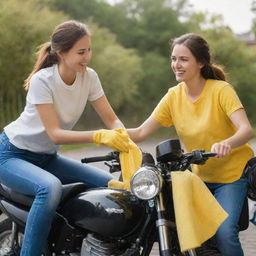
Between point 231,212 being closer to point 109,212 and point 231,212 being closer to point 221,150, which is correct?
point 221,150

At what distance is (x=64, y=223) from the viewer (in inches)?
134

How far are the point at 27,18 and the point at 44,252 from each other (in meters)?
21.0

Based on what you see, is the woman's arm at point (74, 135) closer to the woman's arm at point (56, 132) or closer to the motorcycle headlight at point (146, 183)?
the woman's arm at point (56, 132)

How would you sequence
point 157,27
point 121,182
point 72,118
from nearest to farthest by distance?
point 121,182 → point 72,118 → point 157,27

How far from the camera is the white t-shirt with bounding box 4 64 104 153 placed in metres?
3.43

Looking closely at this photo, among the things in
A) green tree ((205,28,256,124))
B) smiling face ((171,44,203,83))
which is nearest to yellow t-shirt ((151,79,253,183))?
smiling face ((171,44,203,83))

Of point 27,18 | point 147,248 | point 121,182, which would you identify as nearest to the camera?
point 147,248

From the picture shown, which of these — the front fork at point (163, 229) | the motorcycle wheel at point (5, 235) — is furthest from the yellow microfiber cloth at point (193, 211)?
the motorcycle wheel at point (5, 235)

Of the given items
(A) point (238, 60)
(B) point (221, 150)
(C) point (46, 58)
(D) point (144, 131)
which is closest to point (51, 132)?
(C) point (46, 58)

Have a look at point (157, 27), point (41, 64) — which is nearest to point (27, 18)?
point (41, 64)

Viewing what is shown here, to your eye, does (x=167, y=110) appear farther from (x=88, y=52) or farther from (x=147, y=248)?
(x=147, y=248)

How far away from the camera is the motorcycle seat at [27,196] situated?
3355 millimetres

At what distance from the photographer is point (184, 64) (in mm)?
A: 3426

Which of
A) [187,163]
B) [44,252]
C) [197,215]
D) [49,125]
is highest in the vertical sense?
[49,125]
